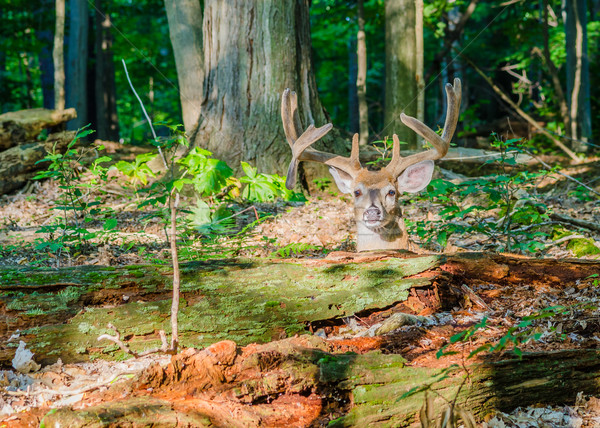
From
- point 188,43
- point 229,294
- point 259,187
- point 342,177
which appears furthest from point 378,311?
point 188,43

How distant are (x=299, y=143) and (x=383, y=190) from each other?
2.93ft

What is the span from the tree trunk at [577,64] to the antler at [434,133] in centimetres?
924

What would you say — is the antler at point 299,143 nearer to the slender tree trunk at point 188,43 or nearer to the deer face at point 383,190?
the deer face at point 383,190

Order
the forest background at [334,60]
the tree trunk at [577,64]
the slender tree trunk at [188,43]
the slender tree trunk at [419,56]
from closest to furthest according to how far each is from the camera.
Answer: the forest background at [334,60]
the slender tree trunk at [419,56]
the slender tree trunk at [188,43]
the tree trunk at [577,64]

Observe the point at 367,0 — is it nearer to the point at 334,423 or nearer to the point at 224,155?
the point at 224,155

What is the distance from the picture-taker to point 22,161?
9547mm

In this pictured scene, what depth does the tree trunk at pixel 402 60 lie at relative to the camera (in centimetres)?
1046

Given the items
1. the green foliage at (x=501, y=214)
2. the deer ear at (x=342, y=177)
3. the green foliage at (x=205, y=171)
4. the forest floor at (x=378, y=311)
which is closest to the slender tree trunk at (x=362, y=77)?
the forest floor at (x=378, y=311)

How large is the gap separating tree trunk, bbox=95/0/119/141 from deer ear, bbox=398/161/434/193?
39.1ft

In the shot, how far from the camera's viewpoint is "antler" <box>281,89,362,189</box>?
4.96m

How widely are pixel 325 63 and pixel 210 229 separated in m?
20.9

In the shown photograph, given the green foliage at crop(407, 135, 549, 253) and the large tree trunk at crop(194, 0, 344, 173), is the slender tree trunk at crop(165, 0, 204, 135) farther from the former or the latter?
the green foliage at crop(407, 135, 549, 253)

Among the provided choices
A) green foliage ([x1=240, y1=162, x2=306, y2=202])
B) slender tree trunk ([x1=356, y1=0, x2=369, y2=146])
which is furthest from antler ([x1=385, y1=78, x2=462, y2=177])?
slender tree trunk ([x1=356, y1=0, x2=369, y2=146])

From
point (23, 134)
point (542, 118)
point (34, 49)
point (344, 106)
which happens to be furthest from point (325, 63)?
point (23, 134)
